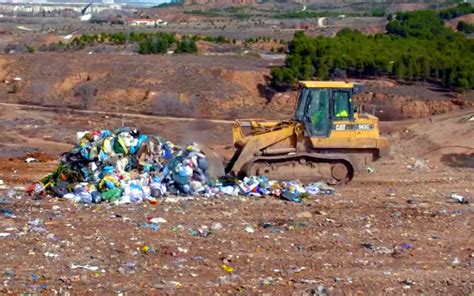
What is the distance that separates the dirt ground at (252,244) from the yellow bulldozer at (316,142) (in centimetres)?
64

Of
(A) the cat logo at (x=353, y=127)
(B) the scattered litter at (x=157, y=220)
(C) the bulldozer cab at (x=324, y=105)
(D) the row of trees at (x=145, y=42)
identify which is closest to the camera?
(B) the scattered litter at (x=157, y=220)

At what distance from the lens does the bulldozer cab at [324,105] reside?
1502 centimetres

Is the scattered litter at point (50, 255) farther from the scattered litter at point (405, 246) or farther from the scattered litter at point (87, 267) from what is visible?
the scattered litter at point (405, 246)

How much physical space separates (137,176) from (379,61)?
2039 cm

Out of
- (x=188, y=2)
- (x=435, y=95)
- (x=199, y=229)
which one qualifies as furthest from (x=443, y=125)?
(x=188, y=2)

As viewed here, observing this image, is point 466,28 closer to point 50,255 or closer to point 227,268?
point 227,268

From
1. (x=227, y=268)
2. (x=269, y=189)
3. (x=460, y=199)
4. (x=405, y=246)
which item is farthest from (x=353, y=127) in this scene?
(x=227, y=268)

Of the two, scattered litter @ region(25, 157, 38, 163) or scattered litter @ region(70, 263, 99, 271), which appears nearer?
scattered litter @ region(70, 263, 99, 271)

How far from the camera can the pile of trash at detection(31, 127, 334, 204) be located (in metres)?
13.4

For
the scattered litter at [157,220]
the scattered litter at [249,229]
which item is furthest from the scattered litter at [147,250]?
the scattered litter at [249,229]

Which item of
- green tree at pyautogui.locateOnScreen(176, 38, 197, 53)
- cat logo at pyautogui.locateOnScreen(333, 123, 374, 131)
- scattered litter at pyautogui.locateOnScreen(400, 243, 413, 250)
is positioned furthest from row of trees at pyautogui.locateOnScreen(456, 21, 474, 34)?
scattered litter at pyautogui.locateOnScreen(400, 243, 413, 250)

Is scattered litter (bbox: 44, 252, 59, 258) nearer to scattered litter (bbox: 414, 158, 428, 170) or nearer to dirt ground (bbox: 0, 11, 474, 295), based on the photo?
dirt ground (bbox: 0, 11, 474, 295)

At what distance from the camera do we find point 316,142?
1519 centimetres

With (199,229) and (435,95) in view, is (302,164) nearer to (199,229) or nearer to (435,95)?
(199,229)
